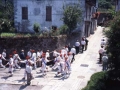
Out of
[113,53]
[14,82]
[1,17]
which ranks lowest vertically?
[14,82]

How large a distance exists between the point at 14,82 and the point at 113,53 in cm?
738

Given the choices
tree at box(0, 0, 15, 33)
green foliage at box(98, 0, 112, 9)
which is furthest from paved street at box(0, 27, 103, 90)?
green foliage at box(98, 0, 112, 9)

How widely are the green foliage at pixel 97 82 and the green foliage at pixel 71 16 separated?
14052 millimetres

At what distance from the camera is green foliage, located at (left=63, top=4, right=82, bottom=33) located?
3036 centimetres

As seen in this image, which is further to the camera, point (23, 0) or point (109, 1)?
point (109, 1)

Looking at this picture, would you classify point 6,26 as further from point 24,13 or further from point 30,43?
point 30,43

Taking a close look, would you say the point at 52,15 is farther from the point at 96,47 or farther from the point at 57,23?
the point at 96,47

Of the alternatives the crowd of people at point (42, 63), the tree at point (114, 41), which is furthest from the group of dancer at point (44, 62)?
the tree at point (114, 41)

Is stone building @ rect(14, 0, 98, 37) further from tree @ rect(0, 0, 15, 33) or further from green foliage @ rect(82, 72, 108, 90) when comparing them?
green foliage @ rect(82, 72, 108, 90)

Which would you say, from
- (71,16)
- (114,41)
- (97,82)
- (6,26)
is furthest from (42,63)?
(6,26)

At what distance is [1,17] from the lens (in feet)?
112

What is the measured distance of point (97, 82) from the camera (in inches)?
→ 619

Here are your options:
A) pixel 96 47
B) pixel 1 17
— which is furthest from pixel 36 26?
pixel 96 47

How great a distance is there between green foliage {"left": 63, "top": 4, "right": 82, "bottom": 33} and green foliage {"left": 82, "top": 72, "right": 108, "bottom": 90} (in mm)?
14052
